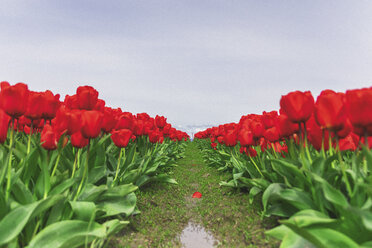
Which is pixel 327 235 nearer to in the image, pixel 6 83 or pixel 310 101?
pixel 310 101

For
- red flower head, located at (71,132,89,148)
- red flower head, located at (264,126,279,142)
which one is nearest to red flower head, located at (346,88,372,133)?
red flower head, located at (264,126,279,142)

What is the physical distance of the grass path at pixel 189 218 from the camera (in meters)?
2.48

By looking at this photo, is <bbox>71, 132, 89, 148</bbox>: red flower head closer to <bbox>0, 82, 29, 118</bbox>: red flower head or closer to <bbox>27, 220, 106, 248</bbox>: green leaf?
<bbox>0, 82, 29, 118</bbox>: red flower head

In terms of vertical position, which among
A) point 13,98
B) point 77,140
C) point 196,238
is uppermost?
point 13,98

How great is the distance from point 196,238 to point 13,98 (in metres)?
2.29

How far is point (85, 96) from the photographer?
257 cm

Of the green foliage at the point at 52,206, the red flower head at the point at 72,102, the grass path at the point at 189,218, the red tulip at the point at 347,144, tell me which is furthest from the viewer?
the red flower head at the point at 72,102

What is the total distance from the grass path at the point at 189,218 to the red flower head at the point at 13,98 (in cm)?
147

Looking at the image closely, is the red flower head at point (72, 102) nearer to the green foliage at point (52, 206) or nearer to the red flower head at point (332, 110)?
the green foliage at point (52, 206)

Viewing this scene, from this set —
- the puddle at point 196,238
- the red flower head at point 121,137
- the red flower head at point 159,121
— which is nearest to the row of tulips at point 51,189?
the red flower head at point 121,137

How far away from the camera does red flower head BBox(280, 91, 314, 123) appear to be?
196cm

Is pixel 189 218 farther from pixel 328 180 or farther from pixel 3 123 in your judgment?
pixel 3 123

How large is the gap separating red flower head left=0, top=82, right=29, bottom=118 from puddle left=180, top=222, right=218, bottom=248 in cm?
205

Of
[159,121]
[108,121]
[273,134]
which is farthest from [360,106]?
[159,121]
